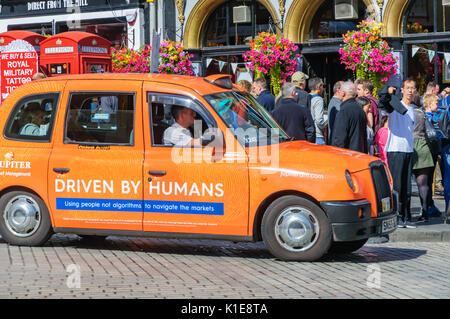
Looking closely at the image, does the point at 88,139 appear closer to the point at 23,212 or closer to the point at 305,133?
the point at 23,212

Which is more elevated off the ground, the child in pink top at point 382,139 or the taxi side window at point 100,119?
the taxi side window at point 100,119

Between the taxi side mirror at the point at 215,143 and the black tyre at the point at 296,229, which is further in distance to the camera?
the taxi side mirror at the point at 215,143

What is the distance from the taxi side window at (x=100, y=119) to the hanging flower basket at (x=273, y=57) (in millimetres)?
11865

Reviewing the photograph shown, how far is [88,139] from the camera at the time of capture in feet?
30.1

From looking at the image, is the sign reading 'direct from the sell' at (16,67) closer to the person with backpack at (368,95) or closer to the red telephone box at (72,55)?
the red telephone box at (72,55)

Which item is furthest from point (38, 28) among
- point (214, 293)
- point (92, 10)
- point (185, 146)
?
point (214, 293)

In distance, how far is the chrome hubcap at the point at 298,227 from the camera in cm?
848

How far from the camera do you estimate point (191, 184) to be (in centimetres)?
873

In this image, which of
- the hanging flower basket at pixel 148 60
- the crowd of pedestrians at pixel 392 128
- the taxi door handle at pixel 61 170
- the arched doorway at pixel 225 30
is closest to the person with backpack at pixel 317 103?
the crowd of pedestrians at pixel 392 128

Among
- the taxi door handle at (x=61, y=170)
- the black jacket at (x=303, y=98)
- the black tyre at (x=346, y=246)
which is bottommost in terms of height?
the black tyre at (x=346, y=246)

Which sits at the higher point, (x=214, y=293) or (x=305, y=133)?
(x=305, y=133)

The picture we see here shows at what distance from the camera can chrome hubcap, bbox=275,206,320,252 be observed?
334 inches

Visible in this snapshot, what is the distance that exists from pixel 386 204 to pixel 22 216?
13.0ft
